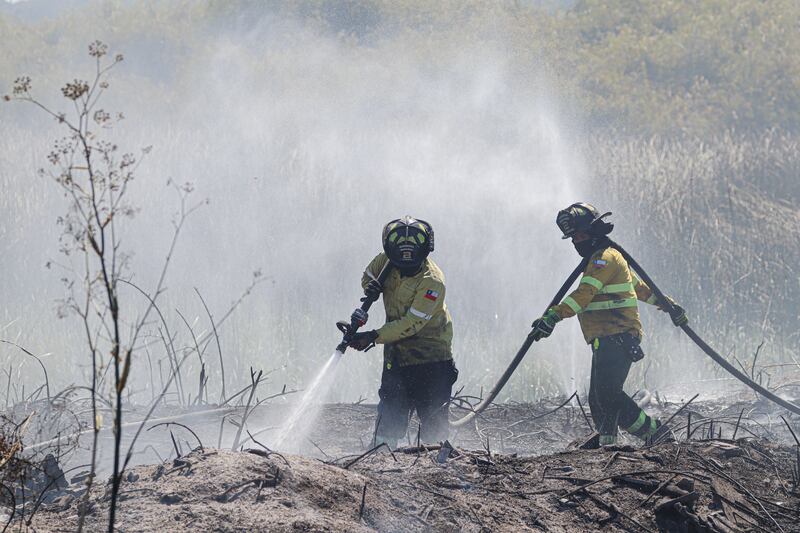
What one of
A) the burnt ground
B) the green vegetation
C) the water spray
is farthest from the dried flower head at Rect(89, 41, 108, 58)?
the green vegetation

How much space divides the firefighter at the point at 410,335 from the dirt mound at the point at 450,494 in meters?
1.25

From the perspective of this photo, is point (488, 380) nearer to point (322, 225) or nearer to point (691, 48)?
point (322, 225)

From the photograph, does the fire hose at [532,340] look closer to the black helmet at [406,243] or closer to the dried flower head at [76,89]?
the black helmet at [406,243]

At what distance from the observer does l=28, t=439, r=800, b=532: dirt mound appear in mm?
3701

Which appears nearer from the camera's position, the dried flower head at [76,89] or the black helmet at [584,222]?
the dried flower head at [76,89]

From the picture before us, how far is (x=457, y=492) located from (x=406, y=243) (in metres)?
2.10

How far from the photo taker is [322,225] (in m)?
15.6

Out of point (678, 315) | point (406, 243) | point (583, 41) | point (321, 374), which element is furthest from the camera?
point (583, 41)

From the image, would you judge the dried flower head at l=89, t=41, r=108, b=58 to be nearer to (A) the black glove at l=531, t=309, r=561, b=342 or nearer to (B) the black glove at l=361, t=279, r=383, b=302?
(B) the black glove at l=361, t=279, r=383, b=302

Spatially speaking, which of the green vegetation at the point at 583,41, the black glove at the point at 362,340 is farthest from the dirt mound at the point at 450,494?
the green vegetation at the point at 583,41

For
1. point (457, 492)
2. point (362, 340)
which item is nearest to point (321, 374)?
point (362, 340)

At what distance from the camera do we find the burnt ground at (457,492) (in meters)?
3.71

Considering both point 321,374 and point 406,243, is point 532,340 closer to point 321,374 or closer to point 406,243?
point 406,243

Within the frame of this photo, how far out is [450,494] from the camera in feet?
14.3
